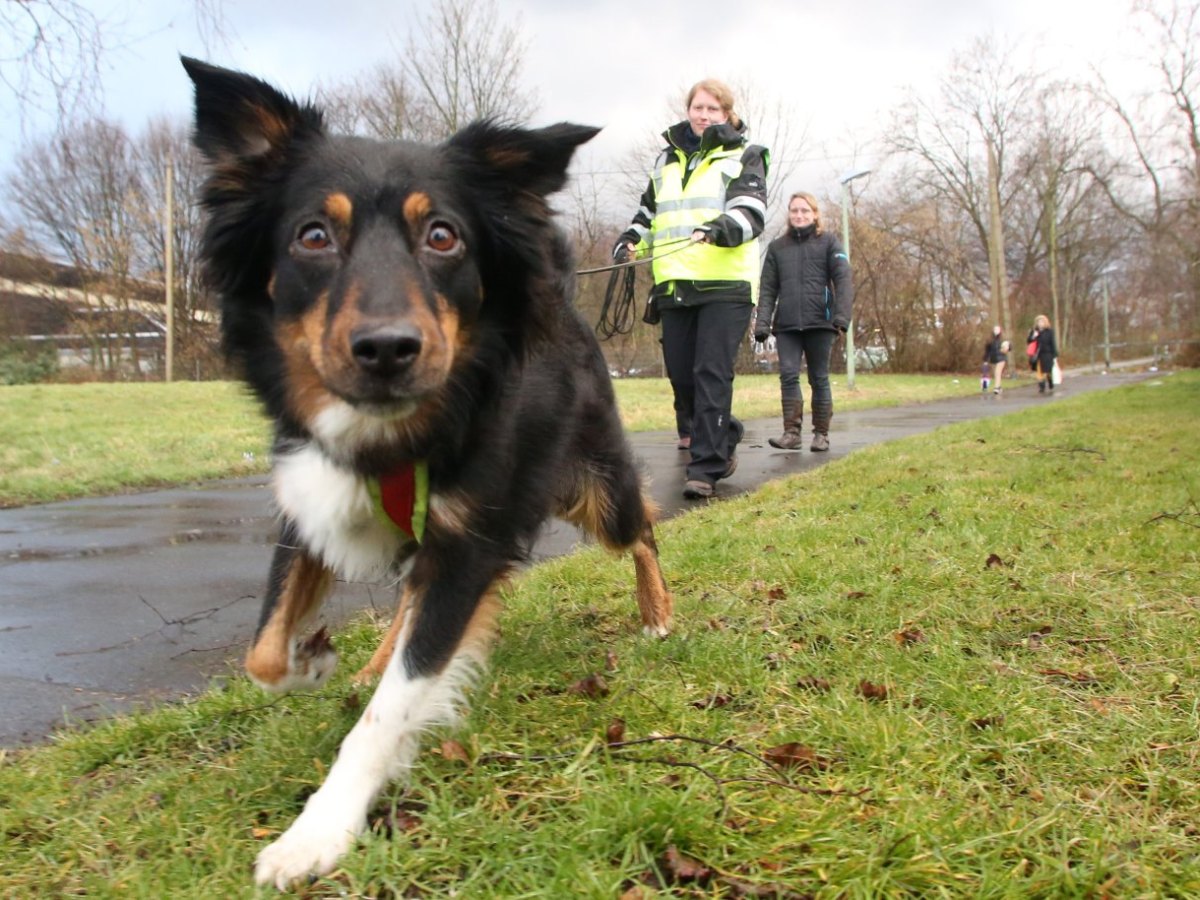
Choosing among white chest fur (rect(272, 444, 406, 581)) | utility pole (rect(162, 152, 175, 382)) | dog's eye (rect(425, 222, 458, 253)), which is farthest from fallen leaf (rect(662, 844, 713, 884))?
utility pole (rect(162, 152, 175, 382))

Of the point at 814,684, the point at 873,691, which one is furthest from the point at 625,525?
the point at 873,691

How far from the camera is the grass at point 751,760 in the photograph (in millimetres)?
1810

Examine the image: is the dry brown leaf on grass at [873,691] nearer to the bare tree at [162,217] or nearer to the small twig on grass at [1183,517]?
the small twig on grass at [1183,517]

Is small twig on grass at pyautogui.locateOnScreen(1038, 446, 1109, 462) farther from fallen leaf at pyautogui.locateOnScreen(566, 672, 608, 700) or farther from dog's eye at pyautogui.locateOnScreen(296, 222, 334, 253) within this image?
dog's eye at pyautogui.locateOnScreen(296, 222, 334, 253)

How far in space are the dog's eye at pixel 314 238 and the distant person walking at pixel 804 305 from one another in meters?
7.42

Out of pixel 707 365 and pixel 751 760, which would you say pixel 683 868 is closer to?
pixel 751 760

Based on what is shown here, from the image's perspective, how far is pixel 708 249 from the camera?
628 centimetres

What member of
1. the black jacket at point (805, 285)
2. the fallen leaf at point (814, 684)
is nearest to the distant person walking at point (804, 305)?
the black jacket at point (805, 285)

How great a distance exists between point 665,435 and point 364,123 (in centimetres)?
2135

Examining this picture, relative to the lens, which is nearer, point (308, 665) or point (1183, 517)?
point (308, 665)

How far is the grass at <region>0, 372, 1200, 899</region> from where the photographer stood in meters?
1.81

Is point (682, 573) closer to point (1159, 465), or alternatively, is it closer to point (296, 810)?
point (296, 810)

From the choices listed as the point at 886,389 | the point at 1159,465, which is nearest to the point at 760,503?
the point at 1159,465

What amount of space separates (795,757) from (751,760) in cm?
12
